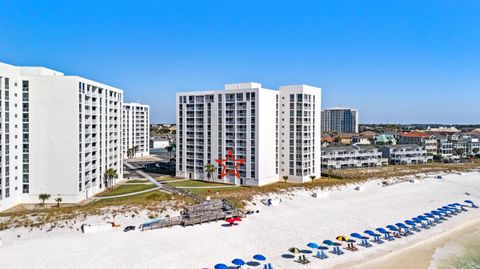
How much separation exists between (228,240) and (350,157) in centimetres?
7795

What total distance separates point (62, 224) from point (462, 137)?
166 m

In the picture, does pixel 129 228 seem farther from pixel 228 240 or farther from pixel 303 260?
pixel 303 260

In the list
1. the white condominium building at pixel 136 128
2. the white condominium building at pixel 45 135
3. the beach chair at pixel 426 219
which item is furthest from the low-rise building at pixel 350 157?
the white condominium building at pixel 136 128

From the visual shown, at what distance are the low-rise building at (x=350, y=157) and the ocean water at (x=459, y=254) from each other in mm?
57179

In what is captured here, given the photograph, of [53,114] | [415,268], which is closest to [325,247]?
[415,268]

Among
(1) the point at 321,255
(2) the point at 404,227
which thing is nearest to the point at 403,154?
(2) the point at 404,227

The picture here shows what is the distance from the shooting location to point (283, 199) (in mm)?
58656

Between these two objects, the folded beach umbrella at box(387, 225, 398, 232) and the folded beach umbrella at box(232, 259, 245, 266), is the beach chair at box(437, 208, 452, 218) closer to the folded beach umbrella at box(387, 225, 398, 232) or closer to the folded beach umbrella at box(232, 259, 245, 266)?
the folded beach umbrella at box(387, 225, 398, 232)

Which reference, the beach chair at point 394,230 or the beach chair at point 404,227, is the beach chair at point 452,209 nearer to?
the beach chair at point 404,227

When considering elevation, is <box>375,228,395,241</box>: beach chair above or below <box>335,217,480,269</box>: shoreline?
above

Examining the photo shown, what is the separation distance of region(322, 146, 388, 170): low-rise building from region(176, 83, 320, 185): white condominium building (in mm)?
22410

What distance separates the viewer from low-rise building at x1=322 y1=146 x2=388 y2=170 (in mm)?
103062

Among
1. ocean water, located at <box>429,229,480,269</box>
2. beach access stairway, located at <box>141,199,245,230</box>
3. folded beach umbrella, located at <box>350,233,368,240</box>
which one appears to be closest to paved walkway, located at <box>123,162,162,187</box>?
beach access stairway, located at <box>141,199,245,230</box>

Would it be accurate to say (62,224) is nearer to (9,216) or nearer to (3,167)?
(9,216)
